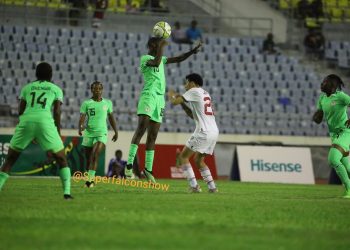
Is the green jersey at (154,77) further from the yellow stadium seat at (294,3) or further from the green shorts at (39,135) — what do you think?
the yellow stadium seat at (294,3)

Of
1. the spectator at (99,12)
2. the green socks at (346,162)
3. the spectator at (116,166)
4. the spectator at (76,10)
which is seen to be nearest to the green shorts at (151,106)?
the green socks at (346,162)

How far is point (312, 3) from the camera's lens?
4203 cm

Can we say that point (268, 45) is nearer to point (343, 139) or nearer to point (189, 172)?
point (343, 139)

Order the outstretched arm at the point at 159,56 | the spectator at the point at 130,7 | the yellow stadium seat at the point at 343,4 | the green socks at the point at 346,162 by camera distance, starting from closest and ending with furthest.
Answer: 1. the outstretched arm at the point at 159,56
2. the green socks at the point at 346,162
3. the spectator at the point at 130,7
4. the yellow stadium seat at the point at 343,4

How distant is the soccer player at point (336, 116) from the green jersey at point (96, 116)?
5076mm

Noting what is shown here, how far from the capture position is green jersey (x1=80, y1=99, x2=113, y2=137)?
70.7ft

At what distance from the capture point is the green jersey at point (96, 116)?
848 inches

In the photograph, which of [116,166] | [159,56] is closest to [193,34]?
[116,166]

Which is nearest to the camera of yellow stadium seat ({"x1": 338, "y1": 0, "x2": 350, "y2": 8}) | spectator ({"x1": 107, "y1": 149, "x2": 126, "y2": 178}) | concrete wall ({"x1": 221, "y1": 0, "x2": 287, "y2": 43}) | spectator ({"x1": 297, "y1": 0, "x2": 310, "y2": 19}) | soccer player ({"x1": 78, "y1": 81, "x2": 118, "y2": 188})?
soccer player ({"x1": 78, "y1": 81, "x2": 118, "y2": 188})

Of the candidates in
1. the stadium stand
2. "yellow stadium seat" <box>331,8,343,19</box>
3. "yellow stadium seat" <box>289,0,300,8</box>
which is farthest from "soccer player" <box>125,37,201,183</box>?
"yellow stadium seat" <box>331,8,343,19</box>

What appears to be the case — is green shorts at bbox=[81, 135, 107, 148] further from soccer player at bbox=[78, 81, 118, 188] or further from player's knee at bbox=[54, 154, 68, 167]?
player's knee at bbox=[54, 154, 68, 167]

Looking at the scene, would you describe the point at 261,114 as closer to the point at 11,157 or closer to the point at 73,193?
the point at 73,193

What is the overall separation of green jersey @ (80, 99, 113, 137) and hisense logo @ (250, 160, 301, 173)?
1100cm

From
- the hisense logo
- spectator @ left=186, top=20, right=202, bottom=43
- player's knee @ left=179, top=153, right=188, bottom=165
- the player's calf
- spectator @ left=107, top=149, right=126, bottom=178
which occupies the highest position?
spectator @ left=186, top=20, right=202, bottom=43
